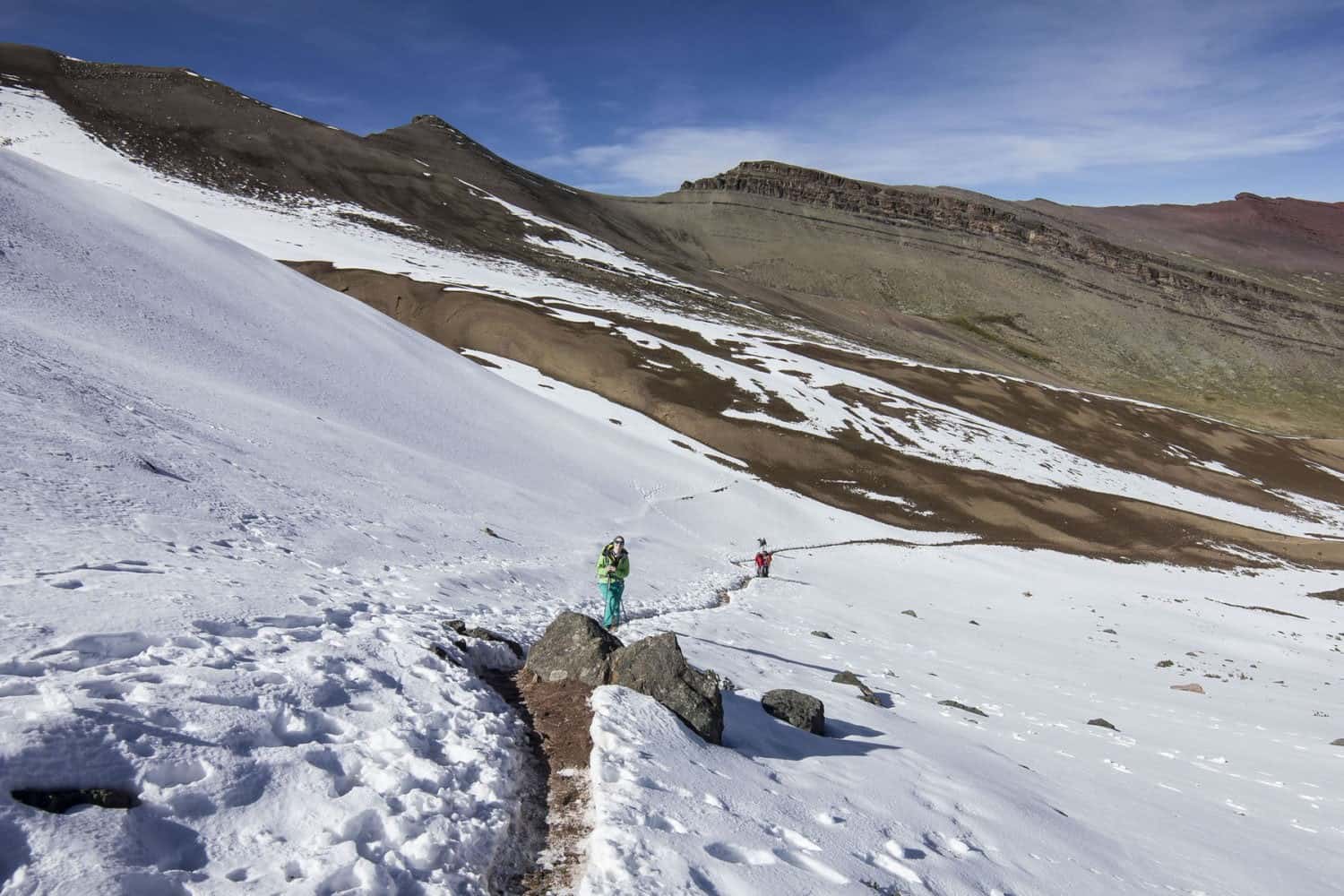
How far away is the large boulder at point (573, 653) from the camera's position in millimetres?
10727

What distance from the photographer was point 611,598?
52.3 feet

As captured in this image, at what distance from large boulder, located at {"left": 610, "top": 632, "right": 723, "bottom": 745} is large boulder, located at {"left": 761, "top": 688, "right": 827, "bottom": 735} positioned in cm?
204

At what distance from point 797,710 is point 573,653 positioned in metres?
3.78

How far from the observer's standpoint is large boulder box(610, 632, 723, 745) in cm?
940

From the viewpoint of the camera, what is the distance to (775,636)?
794 inches

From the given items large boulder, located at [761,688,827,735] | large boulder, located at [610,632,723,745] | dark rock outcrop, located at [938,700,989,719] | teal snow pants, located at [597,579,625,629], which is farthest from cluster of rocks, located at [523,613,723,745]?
dark rock outcrop, located at [938,700,989,719]

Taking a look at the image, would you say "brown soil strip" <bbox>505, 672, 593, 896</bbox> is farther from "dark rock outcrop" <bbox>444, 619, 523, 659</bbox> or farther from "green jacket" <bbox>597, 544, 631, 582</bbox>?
"green jacket" <bbox>597, 544, 631, 582</bbox>

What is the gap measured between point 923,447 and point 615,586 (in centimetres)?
5502

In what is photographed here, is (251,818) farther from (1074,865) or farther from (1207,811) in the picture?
(1207,811)

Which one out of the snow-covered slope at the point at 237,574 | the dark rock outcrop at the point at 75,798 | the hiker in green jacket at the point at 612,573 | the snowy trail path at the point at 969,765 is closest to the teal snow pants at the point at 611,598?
the hiker in green jacket at the point at 612,573

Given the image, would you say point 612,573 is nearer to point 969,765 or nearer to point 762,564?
point 969,765

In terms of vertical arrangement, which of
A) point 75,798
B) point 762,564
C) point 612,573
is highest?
point 75,798

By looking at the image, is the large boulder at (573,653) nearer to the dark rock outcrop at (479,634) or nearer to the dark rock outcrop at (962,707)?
the dark rock outcrop at (479,634)

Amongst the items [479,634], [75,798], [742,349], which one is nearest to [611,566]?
[479,634]
